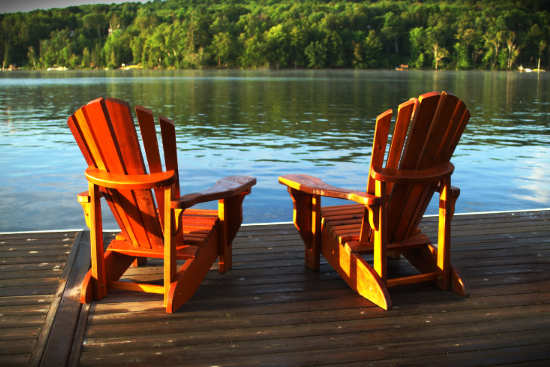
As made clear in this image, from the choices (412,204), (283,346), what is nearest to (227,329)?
(283,346)

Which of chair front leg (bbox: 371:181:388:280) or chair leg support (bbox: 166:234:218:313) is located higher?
chair front leg (bbox: 371:181:388:280)

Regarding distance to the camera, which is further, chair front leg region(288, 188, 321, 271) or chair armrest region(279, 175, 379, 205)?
chair front leg region(288, 188, 321, 271)

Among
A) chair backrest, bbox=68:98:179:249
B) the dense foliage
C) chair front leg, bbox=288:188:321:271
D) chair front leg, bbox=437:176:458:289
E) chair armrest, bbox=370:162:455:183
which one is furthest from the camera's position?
the dense foliage

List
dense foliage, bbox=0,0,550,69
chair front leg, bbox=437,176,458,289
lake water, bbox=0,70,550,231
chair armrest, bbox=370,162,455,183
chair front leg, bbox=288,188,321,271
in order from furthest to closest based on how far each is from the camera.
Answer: dense foliage, bbox=0,0,550,69
lake water, bbox=0,70,550,231
chair front leg, bbox=288,188,321,271
chair front leg, bbox=437,176,458,289
chair armrest, bbox=370,162,455,183

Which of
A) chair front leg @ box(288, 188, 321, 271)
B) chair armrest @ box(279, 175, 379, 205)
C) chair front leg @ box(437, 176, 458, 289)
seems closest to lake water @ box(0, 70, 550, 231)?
chair front leg @ box(288, 188, 321, 271)

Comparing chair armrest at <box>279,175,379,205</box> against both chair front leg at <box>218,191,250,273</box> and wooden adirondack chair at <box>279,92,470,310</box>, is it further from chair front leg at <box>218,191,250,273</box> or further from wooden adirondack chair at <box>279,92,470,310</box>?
chair front leg at <box>218,191,250,273</box>

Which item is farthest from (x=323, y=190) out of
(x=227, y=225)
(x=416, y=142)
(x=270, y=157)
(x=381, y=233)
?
(x=270, y=157)

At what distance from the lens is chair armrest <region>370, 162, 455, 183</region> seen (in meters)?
2.47

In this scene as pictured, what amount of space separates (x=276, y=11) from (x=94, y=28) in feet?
133

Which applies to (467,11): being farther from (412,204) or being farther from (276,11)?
(412,204)

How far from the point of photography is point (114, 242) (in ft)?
9.08

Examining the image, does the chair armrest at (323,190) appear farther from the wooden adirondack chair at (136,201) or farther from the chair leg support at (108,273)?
the chair leg support at (108,273)

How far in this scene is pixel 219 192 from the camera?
103 inches

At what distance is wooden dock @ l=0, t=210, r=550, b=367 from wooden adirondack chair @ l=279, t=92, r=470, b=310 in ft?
0.38
